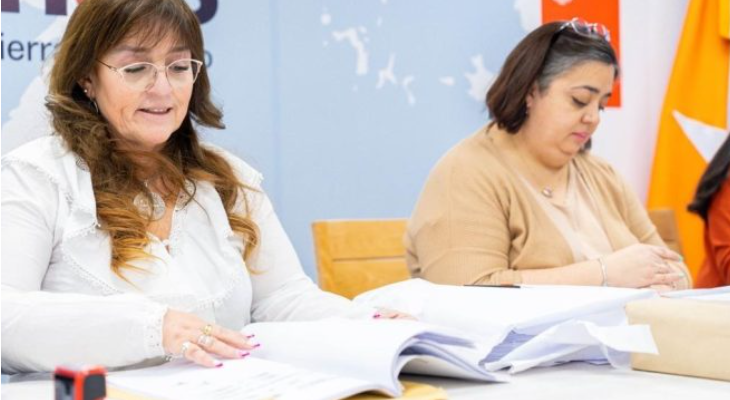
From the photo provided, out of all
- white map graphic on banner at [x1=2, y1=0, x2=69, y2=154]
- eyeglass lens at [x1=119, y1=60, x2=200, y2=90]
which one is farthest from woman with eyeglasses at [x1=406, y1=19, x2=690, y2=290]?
white map graphic on banner at [x1=2, y1=0, x2=69, y2=154]

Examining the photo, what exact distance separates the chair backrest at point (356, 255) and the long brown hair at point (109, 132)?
21.7 inches

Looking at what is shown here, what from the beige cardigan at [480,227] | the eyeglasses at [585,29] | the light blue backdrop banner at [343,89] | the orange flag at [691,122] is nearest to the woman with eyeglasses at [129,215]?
the beige cardigan at [480,227]

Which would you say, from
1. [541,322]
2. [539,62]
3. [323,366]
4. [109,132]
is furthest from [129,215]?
[539,62]

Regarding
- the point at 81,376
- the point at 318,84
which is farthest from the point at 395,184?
the point at 81,376

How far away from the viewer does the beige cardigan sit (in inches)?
80.4

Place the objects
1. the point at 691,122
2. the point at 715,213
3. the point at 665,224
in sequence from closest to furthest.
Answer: the point at 715,213 < the point at 665,224 < the point at 691,122

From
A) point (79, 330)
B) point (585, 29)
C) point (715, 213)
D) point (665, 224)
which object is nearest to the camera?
point (79, 330)

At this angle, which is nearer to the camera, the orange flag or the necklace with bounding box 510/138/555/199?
the necklace with bounding box 510/138/555/199

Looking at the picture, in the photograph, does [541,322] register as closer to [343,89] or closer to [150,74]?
[150,74]

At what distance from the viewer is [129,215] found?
1.46 m

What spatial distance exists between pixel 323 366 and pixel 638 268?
1082 mm

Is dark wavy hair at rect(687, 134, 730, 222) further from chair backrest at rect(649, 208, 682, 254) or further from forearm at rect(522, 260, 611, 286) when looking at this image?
forearm at rect(522, 260, 611, 286)

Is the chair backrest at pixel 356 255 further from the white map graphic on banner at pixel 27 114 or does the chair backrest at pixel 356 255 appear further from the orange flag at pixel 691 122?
the orange flag at pixel 691 122

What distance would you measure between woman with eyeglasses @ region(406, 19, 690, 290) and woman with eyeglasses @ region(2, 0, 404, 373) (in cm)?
53
